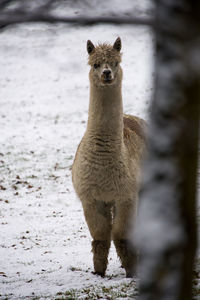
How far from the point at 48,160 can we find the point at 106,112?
356 inches

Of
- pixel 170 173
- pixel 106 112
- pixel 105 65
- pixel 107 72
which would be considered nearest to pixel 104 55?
pixel 105 65

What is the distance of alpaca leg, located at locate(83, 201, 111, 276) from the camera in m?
5.39

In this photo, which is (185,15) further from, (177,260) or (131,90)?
(131,90)

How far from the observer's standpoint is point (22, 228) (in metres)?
9.00

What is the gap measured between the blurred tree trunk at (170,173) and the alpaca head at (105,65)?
339cm

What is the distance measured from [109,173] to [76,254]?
2.70m

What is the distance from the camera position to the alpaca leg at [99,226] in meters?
5.39

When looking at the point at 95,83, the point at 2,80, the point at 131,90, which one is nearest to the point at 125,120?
the point at 95,83

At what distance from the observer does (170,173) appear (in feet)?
6.19

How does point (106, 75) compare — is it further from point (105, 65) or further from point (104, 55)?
point (104, 55)

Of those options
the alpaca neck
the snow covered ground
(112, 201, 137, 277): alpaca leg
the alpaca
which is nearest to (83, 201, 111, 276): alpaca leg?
the alpaca

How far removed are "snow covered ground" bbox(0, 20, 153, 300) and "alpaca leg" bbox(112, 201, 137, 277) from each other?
262 mm

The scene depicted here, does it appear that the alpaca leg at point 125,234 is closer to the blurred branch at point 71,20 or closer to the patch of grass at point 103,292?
the patch of grass at point 103,292

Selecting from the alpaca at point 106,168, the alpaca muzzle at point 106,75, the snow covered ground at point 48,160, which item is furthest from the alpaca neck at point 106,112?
the snow covered ground at point 48,160
